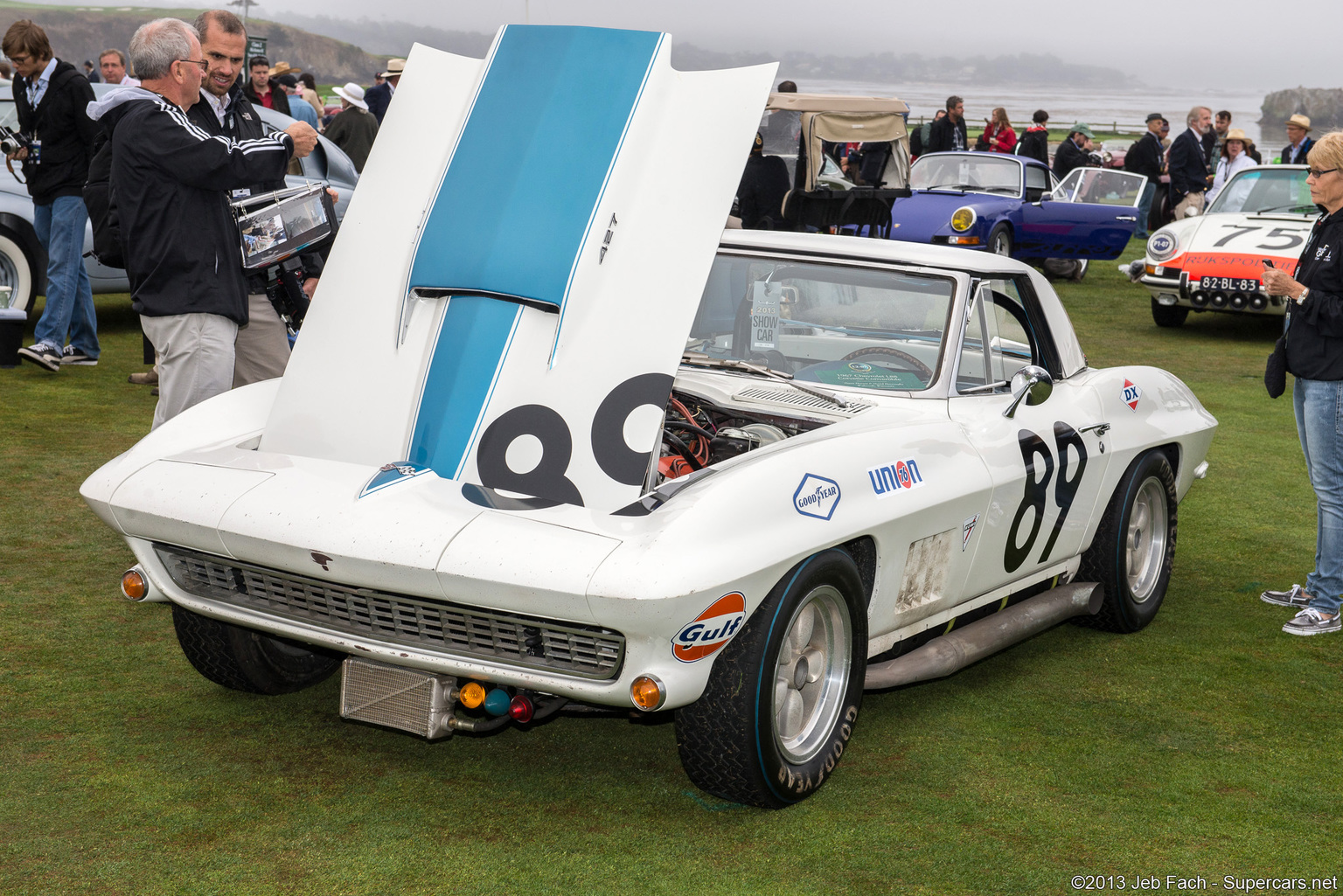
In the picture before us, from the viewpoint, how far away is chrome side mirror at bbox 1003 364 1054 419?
420 cm

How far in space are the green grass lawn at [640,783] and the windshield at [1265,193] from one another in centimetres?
790

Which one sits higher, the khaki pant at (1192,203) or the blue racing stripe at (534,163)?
the blue racing stripe at (534,163)

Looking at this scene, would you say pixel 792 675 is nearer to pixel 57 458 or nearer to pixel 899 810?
pixel 899 810

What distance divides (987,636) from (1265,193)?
954cm

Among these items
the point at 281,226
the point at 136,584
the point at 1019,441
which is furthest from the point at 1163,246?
the point at 136,584

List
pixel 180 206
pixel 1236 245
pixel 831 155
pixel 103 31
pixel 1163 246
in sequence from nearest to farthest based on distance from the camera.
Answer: pixel 180 206 → pixel 1236 245 → pixel 1163 246 → pixel 831 155 → pixel 103 31

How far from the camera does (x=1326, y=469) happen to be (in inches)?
194

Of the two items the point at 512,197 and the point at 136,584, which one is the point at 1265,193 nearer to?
the point at 512,197

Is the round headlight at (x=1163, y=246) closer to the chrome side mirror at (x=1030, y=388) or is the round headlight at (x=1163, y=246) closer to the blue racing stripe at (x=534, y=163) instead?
the chrome side mirror at (x=1030, y=388)

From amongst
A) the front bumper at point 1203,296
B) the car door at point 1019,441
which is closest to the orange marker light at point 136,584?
the car door at point 1019,441

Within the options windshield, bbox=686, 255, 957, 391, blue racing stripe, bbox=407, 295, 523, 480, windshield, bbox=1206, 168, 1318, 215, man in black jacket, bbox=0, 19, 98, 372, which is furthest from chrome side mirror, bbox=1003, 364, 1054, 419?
windshield, bbox=1206, 168, 1318, 215

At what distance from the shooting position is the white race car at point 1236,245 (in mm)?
11109

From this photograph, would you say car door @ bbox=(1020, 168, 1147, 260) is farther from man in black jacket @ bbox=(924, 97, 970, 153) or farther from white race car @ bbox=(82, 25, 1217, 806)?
white race car @ bbox=(82, 25, 1217, 806)

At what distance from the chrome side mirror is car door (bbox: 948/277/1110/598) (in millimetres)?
36
